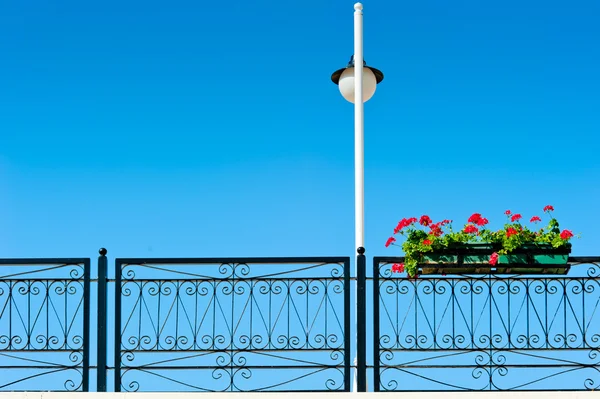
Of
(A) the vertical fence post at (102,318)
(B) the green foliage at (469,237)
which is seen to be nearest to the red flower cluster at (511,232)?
(B) the green foliage at (469,237)

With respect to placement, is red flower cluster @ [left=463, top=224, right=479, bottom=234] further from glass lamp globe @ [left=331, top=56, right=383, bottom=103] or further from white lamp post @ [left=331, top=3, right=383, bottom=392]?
glass lamp globe @ [left=331, top=56, right=383, bottom=103]

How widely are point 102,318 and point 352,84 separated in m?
3.50

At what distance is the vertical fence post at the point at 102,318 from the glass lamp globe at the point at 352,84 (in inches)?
119

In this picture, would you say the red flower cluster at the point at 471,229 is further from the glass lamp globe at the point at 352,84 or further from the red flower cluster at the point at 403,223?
the glass lamp globe at the point at 352,84

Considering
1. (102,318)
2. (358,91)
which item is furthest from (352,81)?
(102,318)

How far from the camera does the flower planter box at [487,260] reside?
30.4 ft

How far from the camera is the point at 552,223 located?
9414mm

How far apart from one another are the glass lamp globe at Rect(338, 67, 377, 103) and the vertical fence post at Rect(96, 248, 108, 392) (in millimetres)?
3014

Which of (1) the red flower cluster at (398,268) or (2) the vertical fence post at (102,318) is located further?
(1) the red flower cluster at (398,268)

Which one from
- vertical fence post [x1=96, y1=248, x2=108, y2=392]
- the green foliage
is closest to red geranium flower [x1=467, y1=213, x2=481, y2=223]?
the green foliage

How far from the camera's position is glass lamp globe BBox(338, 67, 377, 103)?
10273mm

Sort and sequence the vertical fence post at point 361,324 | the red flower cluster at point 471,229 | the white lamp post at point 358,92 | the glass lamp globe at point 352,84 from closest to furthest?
the vertical fence post at point 361,324 < the red flower cluster at point 471,229 < the white lamp post at point 358,92 < the glass lamp globe at point 352,84

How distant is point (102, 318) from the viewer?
9195mm

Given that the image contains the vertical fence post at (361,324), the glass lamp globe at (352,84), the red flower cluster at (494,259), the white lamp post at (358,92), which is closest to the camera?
the vertical fence post at (361,324)
